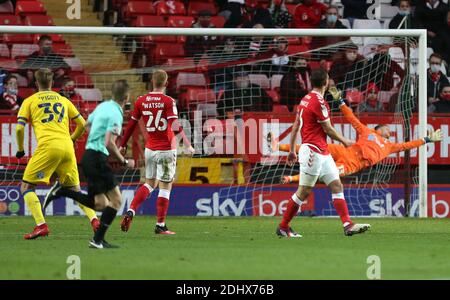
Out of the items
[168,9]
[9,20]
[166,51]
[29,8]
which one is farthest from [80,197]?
[168,9]

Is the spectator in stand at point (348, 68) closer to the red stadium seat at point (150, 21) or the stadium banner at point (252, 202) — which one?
the stadium banner at point (252, 202)

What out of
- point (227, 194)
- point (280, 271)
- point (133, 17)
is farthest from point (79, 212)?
point (280, 271)

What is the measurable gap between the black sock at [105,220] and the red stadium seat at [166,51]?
7.86 metres

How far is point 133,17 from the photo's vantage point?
21.8 meters

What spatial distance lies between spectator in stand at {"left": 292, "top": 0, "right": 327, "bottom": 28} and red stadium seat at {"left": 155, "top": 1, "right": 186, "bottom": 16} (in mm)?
2377

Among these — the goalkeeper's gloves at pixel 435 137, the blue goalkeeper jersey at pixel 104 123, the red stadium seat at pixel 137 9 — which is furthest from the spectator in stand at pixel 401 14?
the blue goalkeeper jersey at pixel 104 123

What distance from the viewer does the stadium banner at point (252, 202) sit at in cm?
1772

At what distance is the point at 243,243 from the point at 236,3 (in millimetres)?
10772

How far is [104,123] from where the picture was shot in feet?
36.3

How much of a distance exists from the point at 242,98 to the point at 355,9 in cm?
589

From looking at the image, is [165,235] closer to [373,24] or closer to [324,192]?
[324,192]

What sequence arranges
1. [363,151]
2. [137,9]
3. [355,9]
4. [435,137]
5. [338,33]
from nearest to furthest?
[435,137], [363,151], [338,33], [137,9], [355,9]

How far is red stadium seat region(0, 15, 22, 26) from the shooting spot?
2102 centimetres

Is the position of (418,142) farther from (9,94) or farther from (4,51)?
(4,51)
